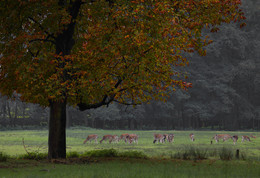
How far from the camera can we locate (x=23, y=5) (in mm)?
13375

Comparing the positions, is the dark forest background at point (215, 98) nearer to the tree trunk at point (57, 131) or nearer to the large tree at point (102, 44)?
the tree trunk at point (57, 131)

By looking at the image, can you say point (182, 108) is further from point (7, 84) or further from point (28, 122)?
point (7, 84)

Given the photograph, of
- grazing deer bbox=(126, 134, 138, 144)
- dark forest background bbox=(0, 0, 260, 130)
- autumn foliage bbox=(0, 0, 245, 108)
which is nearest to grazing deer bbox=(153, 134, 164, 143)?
grazing deer bbox=(126, 134, 138, 144)

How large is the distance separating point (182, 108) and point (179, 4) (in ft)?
192

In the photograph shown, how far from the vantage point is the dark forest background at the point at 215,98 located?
6625cm

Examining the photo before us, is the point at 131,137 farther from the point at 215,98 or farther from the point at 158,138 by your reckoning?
the point at 215,98

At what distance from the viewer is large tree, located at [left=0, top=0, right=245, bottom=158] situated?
13094 mm

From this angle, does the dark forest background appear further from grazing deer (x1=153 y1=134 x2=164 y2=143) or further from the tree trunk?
the tree trunk

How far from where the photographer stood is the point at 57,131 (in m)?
16.2

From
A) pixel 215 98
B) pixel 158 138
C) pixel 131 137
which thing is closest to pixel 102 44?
pixel 131 137

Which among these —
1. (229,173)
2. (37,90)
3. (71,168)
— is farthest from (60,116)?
(229,173)

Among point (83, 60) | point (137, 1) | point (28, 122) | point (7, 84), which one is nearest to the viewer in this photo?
point (137, 1)

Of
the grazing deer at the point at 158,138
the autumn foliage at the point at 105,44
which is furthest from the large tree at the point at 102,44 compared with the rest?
the grazing deer at the point at 158,138

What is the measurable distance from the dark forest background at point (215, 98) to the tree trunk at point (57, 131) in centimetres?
4691
